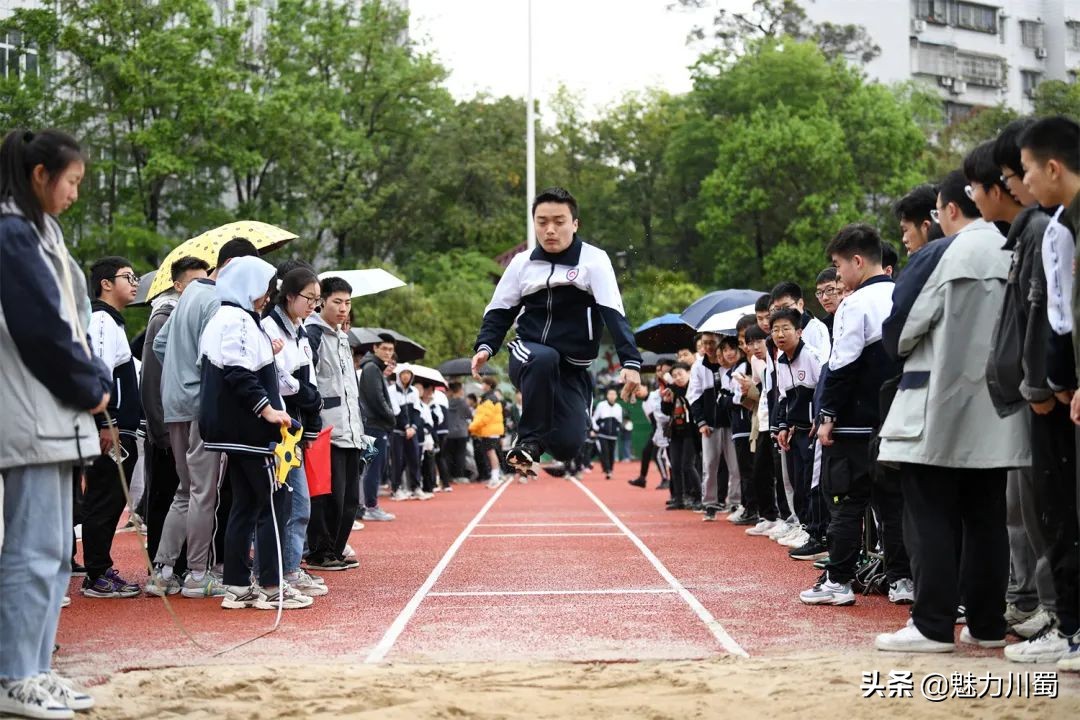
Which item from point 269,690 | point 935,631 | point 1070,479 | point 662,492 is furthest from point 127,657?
point 662,492

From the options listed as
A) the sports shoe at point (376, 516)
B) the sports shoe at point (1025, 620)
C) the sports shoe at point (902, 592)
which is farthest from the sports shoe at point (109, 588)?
the sports shoe at point (376, 516)

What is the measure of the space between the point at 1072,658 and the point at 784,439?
5.87 metres

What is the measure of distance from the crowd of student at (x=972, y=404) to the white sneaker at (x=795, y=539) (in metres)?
3.93

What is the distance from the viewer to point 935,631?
700cm

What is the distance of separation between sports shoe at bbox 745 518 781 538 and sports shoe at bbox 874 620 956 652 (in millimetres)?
7477

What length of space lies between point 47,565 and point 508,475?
90.9 feet

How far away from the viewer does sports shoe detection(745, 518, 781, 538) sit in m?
14.6

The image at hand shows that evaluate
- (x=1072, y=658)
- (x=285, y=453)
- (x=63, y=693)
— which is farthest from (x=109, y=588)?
(x=1072, y=658)

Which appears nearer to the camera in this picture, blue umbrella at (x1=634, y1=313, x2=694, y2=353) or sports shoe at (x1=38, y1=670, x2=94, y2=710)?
sports shoe at (x1=38, y1=670, x2=94, y2=710)

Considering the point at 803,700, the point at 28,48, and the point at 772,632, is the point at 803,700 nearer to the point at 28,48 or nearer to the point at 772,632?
the point at 772,632

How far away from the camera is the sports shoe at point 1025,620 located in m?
7.47

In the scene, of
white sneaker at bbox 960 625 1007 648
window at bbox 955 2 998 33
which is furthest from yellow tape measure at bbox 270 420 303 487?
window at bbox 955 2 998 33

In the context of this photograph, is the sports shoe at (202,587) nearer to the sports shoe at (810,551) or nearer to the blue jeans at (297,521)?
the blue jeans at (297,521)

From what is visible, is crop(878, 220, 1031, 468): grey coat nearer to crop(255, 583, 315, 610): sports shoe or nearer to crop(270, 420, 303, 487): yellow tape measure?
crop(270, 420, 303, 487): yellow tape measure
